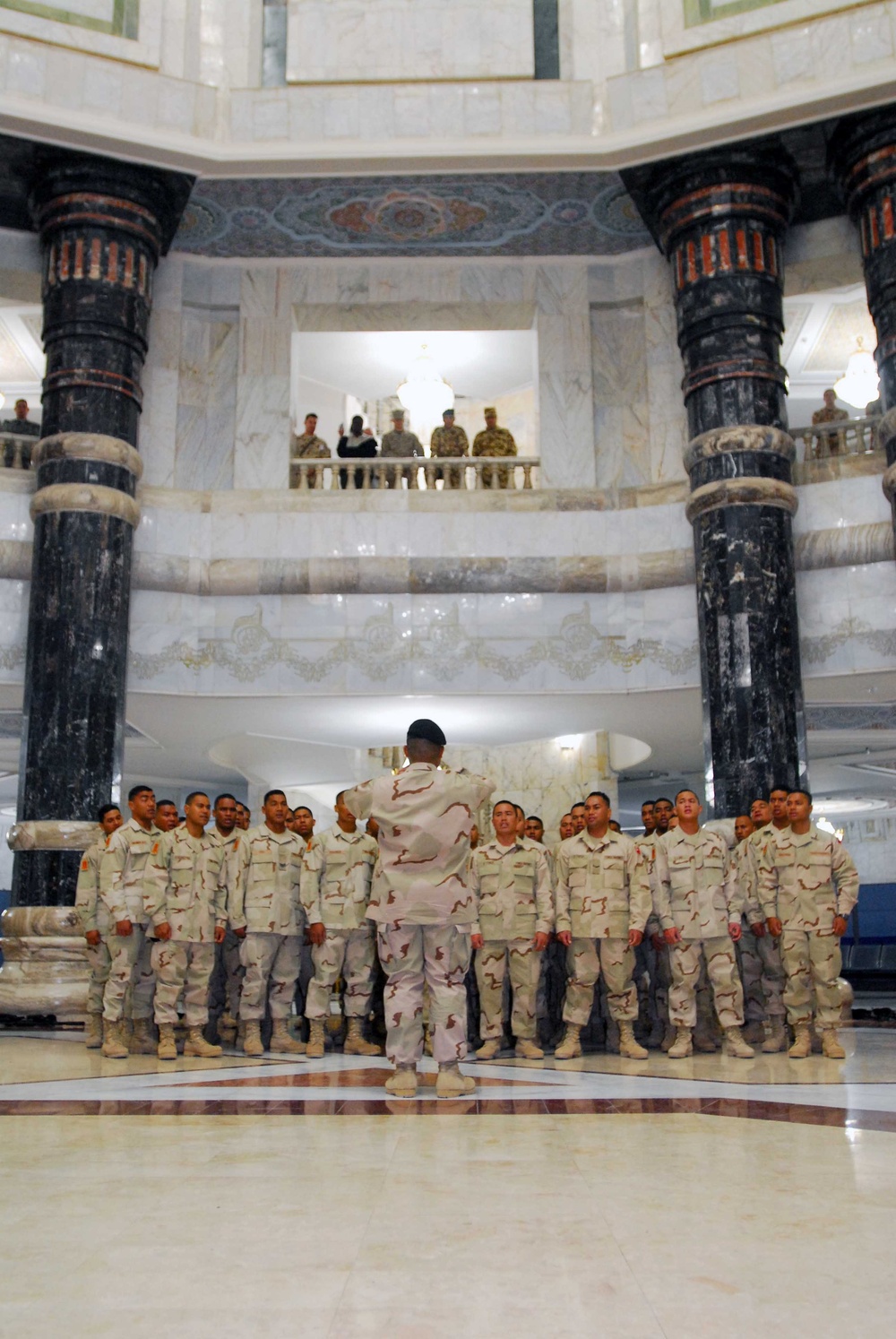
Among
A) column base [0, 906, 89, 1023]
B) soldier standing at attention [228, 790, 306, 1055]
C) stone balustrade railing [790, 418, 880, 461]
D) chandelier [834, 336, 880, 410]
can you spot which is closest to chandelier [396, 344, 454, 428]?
stone balustrade railing [790, 418, 880, 461]

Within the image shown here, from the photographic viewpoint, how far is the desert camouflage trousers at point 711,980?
715 centimetres

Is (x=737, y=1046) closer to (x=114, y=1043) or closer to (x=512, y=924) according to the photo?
(x=512, y=924)

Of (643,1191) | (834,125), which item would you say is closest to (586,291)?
(834,125)

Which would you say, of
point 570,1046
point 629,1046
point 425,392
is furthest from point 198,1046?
point 425,392

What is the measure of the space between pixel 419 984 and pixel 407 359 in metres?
11.9

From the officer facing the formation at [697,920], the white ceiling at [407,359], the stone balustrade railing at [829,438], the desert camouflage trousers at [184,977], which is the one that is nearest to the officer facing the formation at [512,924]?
the officer facing the formation at [697,920]

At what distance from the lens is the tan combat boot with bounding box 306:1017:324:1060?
22.6ft

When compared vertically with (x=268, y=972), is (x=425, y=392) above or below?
above

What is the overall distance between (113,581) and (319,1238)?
28.6 feet

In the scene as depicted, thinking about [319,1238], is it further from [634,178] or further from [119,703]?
[634,178]

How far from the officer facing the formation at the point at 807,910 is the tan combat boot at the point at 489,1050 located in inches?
65.7

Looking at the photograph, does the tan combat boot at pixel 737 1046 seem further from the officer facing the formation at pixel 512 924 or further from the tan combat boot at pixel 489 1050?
the tan combat boot at pixel 489 1050

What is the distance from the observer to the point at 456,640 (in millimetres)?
11539

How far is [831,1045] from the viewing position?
6965mm
